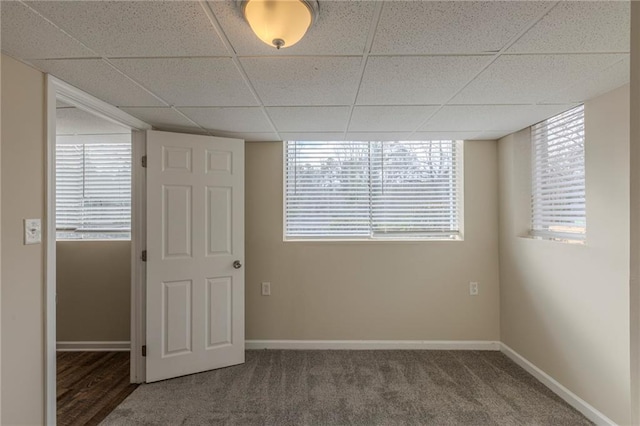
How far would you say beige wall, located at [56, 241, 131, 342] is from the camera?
3.06m

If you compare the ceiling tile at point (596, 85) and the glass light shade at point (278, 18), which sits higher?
the ceiling tile at point (596, 85)

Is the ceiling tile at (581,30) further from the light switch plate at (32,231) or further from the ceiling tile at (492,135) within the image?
the light switch plate at (32,231)

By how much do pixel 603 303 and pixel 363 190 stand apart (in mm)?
2048

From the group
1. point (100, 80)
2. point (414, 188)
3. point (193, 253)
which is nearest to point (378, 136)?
point (414, 188)

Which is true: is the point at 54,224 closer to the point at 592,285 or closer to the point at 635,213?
the point at 635,213

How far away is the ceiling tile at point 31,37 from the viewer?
1.16m

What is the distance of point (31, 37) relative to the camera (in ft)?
4.30

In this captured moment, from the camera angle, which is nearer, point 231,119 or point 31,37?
point 31,37

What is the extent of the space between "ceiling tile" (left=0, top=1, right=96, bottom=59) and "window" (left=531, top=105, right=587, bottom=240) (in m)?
3.14

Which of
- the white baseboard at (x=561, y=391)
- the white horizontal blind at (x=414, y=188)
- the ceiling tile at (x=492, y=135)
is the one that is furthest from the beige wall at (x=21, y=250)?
the white baseboard at (x=561, y=391)

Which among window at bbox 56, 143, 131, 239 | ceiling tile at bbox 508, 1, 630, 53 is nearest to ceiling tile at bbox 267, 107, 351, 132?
ceiling tile at bbox 508, 1, 630, 53

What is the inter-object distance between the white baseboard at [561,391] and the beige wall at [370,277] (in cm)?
32

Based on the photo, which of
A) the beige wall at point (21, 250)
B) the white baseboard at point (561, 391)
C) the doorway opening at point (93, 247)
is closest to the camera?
the beige wall at point (21, 250)

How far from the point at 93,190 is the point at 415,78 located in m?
3.29
